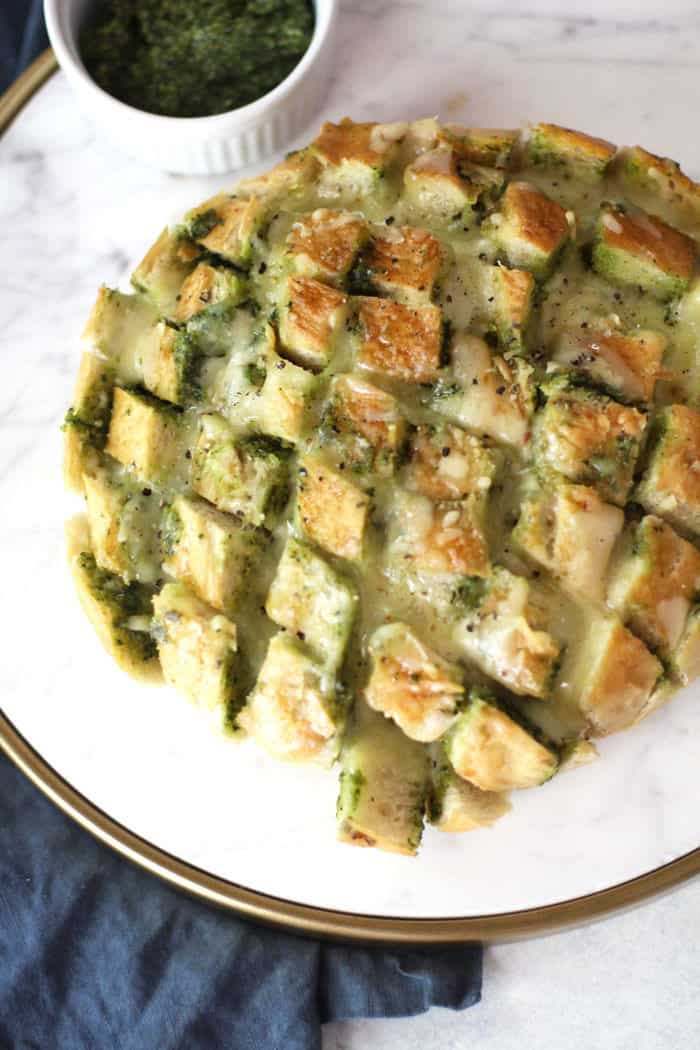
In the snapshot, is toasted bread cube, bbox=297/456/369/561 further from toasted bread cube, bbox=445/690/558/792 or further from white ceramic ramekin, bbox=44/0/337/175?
white ceramic ramekin, bbox=44/0/337/175

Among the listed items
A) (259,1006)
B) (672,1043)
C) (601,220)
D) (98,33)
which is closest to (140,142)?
(98,33)

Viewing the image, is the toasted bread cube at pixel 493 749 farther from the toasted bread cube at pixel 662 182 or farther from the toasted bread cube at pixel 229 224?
the toasted bread cube at pixel 662 182

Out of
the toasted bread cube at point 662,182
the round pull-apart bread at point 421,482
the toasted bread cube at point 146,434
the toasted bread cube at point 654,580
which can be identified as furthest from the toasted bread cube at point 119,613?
the toasted bread cube at point 662,182

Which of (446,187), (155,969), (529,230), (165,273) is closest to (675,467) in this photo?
(529,230)

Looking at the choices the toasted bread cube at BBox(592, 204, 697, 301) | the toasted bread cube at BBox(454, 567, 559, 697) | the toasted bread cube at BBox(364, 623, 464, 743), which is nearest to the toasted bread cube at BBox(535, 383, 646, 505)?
the toasted bread cube at BBox(454, 567, 559, 697)

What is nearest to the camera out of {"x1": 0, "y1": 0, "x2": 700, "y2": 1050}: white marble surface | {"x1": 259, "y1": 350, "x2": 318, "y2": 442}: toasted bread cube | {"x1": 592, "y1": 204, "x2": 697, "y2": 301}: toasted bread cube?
{"x1": 259, "y1": 350, "x2": 318, "y2": 442}: toasted bread cube

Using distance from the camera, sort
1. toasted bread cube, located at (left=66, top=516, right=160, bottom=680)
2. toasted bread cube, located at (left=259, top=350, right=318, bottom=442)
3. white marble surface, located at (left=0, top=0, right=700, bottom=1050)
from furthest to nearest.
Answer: white marble surface, located at (left=0, top=0, right=700, bottom=1050) → toasted bread cube, located at (left=66, top=516, right=160, bottom=680) → toasted bread cube, located at (left=259, top=350, right=318, bottom=442)

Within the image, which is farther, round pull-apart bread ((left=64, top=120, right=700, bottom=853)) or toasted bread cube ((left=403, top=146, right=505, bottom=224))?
toasted bread cube ((left=403, top=146, right=505, bottom=224))
